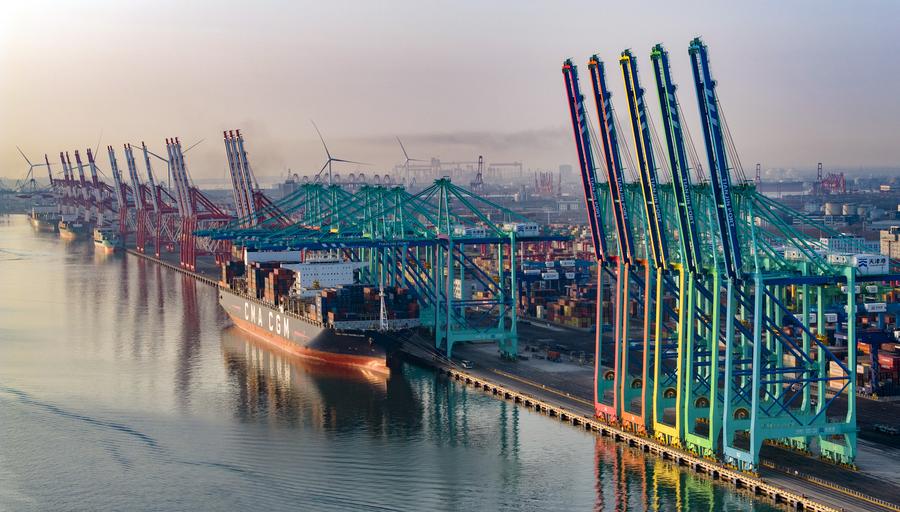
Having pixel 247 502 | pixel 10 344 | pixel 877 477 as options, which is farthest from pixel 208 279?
pixel 877 477

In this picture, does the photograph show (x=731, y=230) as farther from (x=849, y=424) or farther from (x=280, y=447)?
(x=280, y=447)

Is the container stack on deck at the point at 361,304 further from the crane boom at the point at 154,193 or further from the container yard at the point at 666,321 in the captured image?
the crane boom at the point at 154,193

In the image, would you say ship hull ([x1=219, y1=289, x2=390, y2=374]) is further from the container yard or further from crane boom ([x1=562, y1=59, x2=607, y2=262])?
crane boom ([x1=562, y1=59, x2=607, y2=262])

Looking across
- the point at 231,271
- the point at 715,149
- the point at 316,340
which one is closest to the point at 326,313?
the point at 316,340

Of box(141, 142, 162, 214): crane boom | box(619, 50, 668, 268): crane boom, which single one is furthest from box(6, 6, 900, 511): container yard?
box(141, 142, 162, 214): crane boom

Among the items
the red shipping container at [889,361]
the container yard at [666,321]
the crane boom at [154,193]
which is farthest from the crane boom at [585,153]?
the crane boom at [154,193]
